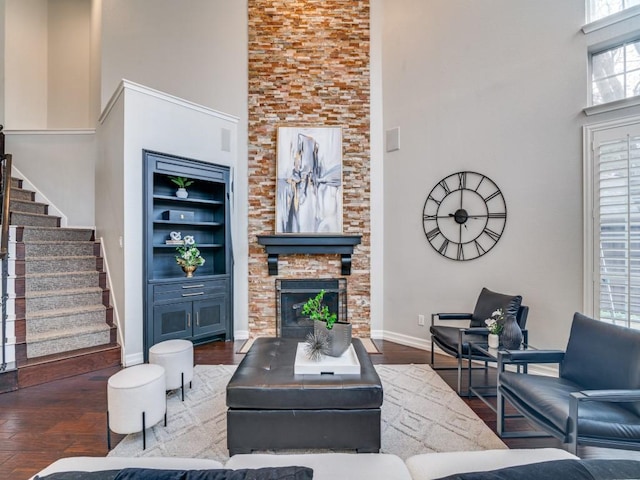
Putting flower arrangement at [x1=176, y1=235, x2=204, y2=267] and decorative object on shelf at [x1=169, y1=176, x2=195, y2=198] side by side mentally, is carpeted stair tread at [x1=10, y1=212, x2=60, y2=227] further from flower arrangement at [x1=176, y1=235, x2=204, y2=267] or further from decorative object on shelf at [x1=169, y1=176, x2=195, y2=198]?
flower arrangement at [x1=176, y1=235, x2=204, y2=267]

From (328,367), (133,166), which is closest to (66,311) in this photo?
(133,166)

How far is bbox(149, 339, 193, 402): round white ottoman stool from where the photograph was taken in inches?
112

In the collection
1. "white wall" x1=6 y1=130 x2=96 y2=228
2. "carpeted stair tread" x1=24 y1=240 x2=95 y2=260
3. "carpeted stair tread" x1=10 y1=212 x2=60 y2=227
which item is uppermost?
"white wall" x1=6 y1=130 x2=96 y2=228

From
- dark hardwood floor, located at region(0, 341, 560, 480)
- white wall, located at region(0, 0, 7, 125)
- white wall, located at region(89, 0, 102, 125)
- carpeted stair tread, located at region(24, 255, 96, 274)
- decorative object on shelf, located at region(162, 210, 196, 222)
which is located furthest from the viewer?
white wall, located at region(0, 0, 7, 125)

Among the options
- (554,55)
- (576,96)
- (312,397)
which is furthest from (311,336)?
(554,55)

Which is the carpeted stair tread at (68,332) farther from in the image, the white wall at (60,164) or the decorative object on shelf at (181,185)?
the white wall at (60,164)

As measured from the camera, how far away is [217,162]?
468 centimetres

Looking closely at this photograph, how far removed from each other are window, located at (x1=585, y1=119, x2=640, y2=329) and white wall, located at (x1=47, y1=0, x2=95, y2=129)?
7685mm

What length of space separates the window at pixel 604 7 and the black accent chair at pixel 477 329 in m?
2.83

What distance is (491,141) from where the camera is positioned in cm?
385

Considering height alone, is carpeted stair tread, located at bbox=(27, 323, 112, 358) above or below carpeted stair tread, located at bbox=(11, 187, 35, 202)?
below

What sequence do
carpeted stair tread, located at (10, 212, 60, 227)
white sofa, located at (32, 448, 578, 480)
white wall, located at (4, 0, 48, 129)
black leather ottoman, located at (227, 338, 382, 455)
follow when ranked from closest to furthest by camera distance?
white sofa, located at (32, 448, 578, 480) → black leather ottoman, located at (227, 338, 382, 455) → carpeted stair tread, located at (10, 212, 60, 227) → white wall, located at (4, 0, 48, 129)

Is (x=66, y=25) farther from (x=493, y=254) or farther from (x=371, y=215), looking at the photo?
(x=493, y=254)

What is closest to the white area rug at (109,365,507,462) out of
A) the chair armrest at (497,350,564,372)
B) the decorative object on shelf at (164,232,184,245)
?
the chair armrest at (497,350,564,372)
